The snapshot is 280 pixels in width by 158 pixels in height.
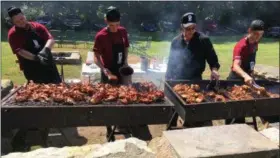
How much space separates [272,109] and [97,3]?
30.3 m

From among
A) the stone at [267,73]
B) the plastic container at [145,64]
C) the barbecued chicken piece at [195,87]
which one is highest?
the barbecued chicken piece at [195,87]

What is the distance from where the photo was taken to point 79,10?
33656 millimetres

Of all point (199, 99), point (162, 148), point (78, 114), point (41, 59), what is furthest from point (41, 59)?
point (162, 148)

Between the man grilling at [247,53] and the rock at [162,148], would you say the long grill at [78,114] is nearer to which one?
the rock at [162,148]

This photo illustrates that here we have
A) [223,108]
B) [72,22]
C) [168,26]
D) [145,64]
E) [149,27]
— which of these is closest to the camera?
[223,108]

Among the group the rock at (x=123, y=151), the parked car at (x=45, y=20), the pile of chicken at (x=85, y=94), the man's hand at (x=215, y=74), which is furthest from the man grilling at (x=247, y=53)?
the parked car at (x=45, y=20)

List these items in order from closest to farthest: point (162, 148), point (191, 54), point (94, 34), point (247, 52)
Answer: point (162, 148) < point (191, 54) < point (247, 52) < point (94, 34)

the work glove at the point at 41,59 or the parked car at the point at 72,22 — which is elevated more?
the work glove at the point at 41,59

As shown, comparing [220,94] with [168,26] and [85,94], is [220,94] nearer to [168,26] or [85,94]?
[85,94]

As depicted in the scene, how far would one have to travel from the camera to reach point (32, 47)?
17.5ft

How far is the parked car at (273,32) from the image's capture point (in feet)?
106

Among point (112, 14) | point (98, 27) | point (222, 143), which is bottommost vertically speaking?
point (98, 27)

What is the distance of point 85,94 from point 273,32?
3129cm

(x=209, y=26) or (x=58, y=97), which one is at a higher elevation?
(x=58, y=97)
